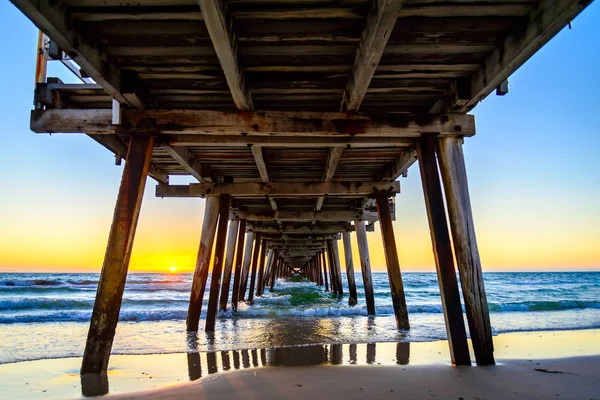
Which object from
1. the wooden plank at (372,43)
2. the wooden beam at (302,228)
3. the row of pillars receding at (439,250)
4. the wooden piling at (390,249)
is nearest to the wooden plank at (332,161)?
the wooden piling at (390,249)

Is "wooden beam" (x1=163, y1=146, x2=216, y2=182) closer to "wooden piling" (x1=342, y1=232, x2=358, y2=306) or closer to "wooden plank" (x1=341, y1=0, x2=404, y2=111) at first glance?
"wooden plank" (x1=341, y1=0, x2=404, y2=111)

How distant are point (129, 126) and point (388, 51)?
275 centimetres

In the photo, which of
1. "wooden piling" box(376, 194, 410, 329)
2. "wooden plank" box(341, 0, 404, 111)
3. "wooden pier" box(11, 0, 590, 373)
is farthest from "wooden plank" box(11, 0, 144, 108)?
"wooden piling" box(376, 194, 410, 329)

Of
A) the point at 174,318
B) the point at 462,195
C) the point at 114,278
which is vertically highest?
the point at 462,195

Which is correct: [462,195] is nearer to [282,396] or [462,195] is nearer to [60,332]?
[282,396]

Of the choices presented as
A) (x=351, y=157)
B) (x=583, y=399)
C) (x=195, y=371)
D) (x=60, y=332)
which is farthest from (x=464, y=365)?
(x=60, y=332)

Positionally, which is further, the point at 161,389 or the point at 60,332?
the point at 60,332

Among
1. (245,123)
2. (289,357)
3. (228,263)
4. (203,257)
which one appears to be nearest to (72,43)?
(245,123)

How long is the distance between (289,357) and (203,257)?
7.98 ft

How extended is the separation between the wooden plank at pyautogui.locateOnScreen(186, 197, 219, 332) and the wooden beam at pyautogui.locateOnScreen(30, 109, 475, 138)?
3.18m

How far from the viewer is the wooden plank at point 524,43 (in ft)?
9.57

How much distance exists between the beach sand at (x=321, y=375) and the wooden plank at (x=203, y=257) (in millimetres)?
1380

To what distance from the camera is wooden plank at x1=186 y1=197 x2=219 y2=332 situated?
7.46 meters

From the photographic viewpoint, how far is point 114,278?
4.13 m
